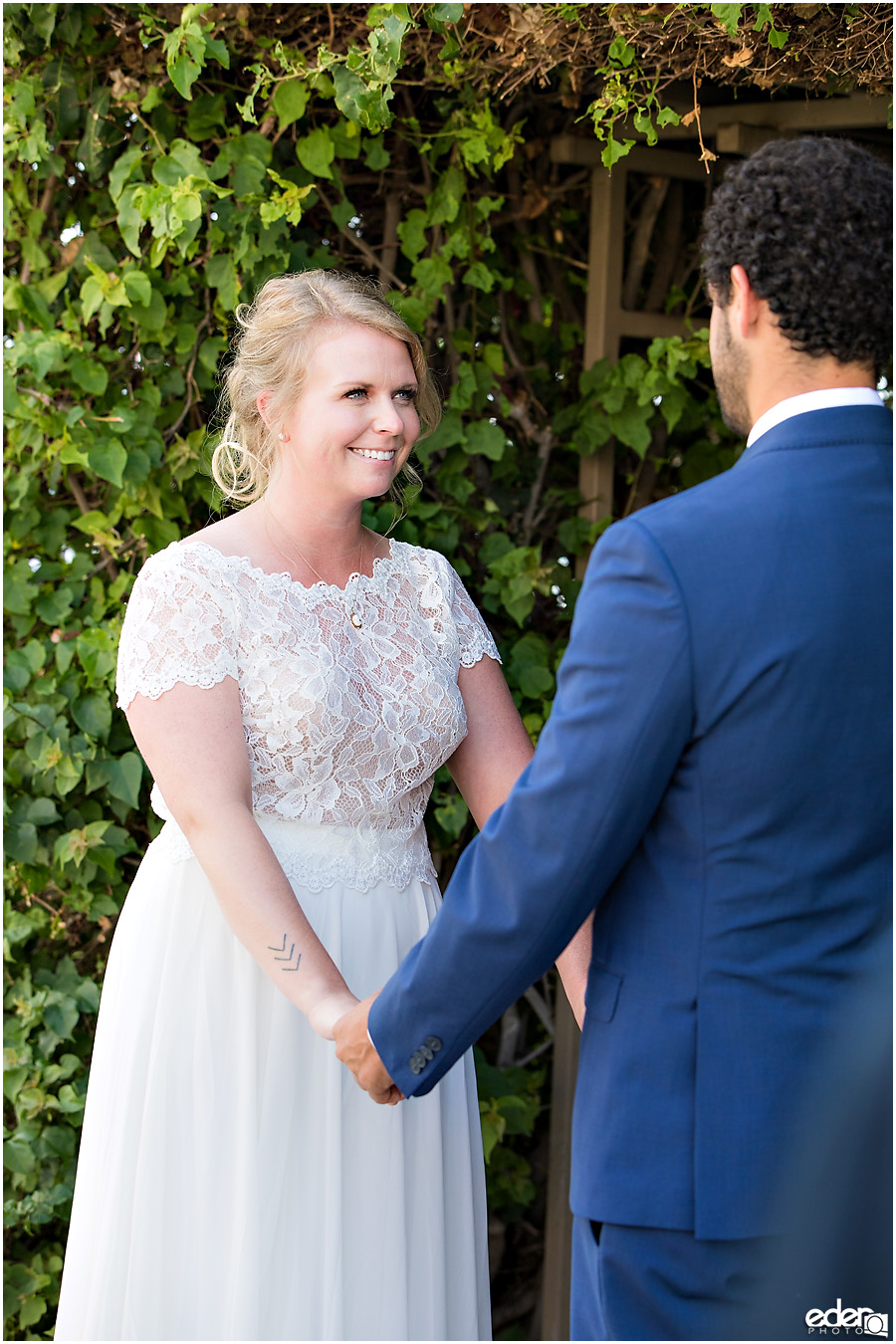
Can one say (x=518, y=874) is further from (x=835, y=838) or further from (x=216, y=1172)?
(x=216, y=1172)

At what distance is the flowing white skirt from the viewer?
6.15ft

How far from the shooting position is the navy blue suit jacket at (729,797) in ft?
4.21

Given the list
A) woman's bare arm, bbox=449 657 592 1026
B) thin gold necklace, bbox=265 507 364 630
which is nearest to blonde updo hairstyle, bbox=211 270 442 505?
thin gold necklace, bbox=265 507 364 630

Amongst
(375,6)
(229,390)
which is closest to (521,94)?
(375,6)

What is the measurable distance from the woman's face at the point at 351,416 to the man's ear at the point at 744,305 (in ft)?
2.63

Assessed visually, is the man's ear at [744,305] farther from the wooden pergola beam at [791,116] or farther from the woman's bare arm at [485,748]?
the wooden pergola beam at [791,116]

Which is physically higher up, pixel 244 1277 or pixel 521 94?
pixel 521 94

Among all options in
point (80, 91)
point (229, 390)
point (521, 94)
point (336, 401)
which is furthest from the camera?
point (521, 94)

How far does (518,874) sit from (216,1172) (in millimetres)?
836

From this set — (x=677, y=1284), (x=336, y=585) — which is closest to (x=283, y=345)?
(x=336, y=585)

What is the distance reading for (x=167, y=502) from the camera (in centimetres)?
285

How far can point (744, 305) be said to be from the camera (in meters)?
1.34

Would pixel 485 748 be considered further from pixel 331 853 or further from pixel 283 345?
pixel 283 345

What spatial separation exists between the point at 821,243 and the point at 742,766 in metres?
0.52
